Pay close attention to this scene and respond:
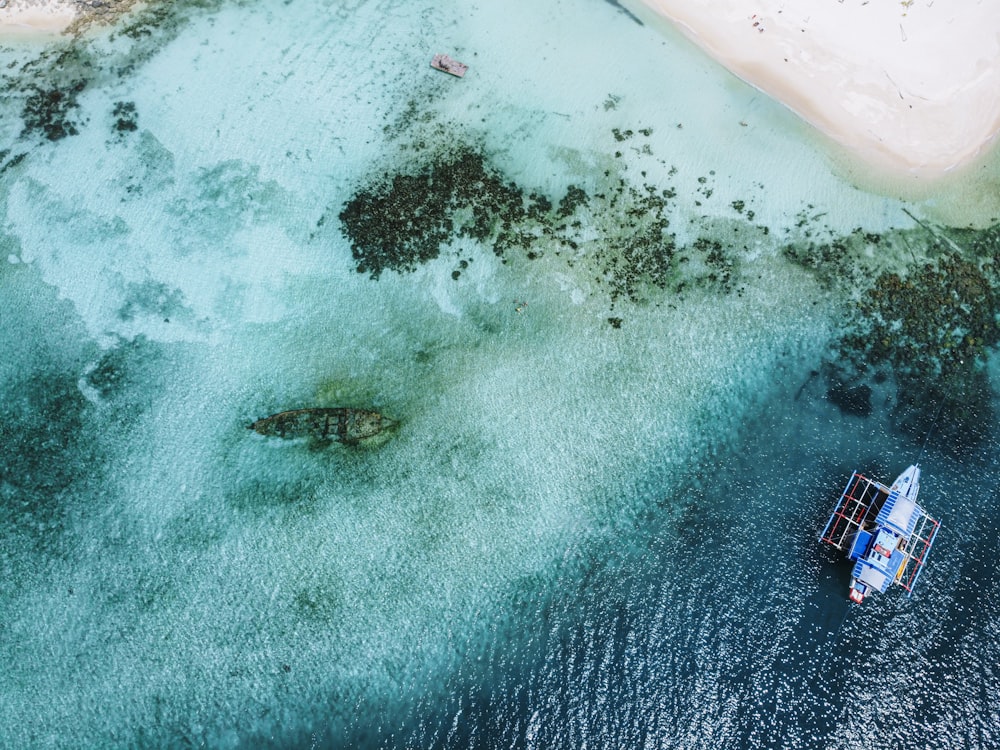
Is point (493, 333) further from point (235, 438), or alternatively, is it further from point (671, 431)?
point (235, 438)

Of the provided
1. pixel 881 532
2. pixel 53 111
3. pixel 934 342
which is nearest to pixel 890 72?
pixel 934 342

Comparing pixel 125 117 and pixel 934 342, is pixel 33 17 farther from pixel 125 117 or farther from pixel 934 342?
pixel 934 342

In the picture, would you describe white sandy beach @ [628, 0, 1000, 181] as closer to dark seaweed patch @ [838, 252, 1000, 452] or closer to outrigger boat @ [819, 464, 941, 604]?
dark seaweed patch @ [838, 252, 1000, 452]

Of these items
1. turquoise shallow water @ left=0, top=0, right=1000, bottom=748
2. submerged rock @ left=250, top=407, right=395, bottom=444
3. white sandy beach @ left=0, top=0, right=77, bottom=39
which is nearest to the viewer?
turquoise shallow water @ left=0, top=0, right=1000, bottom=748

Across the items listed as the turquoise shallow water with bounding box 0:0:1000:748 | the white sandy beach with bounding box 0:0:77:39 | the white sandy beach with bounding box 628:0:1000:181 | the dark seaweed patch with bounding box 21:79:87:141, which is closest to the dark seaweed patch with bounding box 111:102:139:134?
the turquoise shallow water with bounding box 0:0:1000:748

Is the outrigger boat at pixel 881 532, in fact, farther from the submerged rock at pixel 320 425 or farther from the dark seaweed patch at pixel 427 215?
the submerged rock at pixel 320 425
